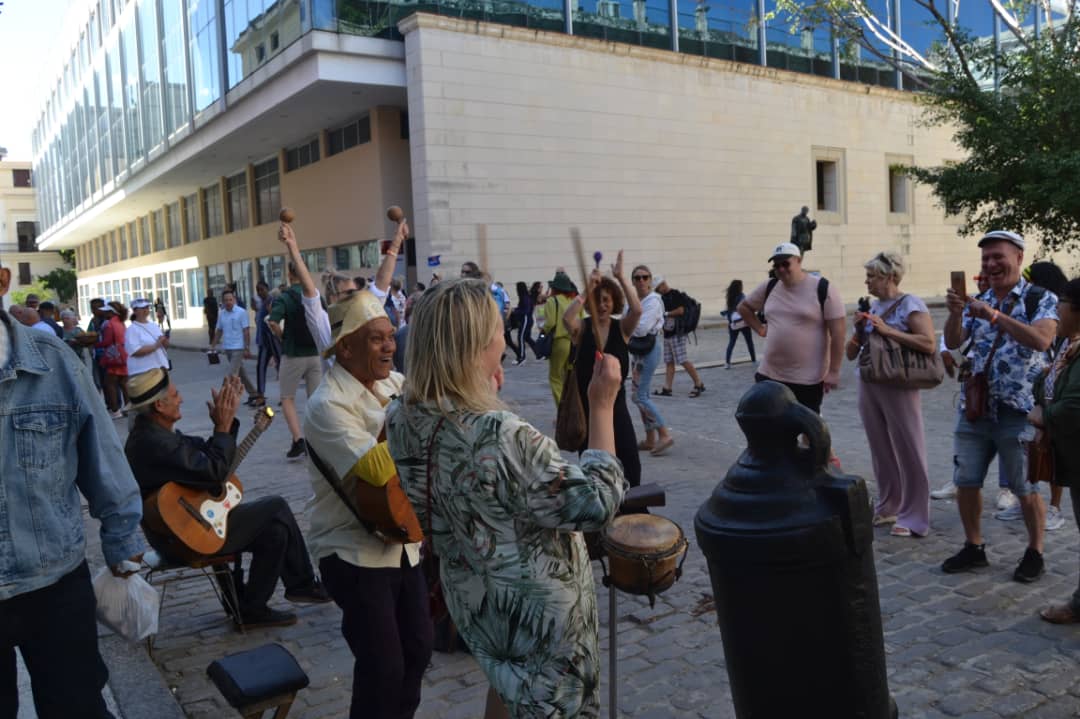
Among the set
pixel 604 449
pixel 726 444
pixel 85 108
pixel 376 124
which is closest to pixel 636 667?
pixel 604 449

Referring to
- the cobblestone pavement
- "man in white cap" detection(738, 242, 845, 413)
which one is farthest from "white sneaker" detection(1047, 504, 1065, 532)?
"man in white cap" detection(738, 242, 845, 413)

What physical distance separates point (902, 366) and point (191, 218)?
137 ft

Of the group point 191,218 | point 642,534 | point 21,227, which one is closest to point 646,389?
point 642,534

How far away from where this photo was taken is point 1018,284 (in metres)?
4.95

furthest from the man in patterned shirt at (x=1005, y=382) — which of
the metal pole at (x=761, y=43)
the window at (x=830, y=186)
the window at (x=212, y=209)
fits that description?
the window at (x=212, y=209)

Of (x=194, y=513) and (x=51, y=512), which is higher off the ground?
(x=51, y=512)

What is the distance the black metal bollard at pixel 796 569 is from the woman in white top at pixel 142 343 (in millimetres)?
10128

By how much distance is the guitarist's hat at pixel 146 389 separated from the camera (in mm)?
4332

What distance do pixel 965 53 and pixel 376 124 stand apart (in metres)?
15.5

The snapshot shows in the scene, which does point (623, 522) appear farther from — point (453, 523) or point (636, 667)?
point (636, 667)

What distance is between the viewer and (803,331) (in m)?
6.01

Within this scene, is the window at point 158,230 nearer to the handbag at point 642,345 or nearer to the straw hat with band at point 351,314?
the handbag at point 642,345

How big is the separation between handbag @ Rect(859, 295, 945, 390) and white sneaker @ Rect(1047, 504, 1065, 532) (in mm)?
1270

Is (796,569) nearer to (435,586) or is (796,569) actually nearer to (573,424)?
(435,586)
